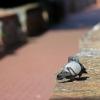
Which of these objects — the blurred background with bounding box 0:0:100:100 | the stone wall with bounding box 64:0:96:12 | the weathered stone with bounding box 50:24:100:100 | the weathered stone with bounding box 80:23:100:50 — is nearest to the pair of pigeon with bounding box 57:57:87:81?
Answer: the weathered stone with bounding box 50:24:100:100

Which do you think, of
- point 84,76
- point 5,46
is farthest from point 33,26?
point 84,76

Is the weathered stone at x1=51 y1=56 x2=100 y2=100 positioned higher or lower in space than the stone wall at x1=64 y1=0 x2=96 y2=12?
lower

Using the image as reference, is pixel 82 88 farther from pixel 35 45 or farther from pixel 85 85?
pixel 35 45

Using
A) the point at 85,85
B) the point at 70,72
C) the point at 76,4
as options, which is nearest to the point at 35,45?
the point at 70,72

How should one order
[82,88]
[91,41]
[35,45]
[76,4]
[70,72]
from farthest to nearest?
1. [76,4]
2. [35,45]
3. [91,41]
4. [70,72]
5. [82,88]

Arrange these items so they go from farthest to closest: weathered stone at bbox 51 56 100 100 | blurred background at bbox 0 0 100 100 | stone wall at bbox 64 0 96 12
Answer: stone wall at bbox 64 0 96 12 → blurred background at bbox 0 0 100 100 → weathered stone at bbox 51 56 100 100

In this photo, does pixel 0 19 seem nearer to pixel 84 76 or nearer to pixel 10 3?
pixel 10 3

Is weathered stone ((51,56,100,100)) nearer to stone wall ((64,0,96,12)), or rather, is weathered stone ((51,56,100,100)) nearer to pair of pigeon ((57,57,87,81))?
pair of pigeon ((57,57,87,81))

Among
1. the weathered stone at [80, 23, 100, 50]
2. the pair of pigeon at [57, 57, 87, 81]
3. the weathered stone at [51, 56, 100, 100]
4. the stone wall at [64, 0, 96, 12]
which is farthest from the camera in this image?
the stone wall at [64, 0, 96, 12]
